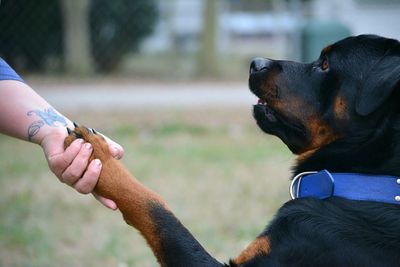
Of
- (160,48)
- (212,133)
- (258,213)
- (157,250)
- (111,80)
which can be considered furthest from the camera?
(160,48)

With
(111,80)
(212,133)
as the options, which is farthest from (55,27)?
(212,133)

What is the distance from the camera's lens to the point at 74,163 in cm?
312

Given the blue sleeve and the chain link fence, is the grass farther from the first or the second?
the chain link fence

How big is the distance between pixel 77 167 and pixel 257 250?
2.94 feet

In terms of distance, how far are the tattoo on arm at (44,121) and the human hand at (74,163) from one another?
4.6 inches

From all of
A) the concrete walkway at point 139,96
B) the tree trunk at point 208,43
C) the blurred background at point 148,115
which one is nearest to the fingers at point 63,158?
the blurred background at point 148,115

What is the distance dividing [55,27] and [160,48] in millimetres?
6989

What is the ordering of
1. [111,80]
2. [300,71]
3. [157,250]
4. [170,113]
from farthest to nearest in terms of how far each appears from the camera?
1. [111,80]
2. [170,113]
3. [300,71]
4. [157,250]

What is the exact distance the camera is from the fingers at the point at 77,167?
312 cm

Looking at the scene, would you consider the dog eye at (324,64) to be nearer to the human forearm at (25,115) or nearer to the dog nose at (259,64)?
the dog nose at (259,64)

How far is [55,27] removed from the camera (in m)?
14.1

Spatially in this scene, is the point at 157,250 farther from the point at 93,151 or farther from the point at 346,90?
the point at 346,90

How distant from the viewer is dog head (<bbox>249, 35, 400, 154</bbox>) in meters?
3.28

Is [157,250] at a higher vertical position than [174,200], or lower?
higher
